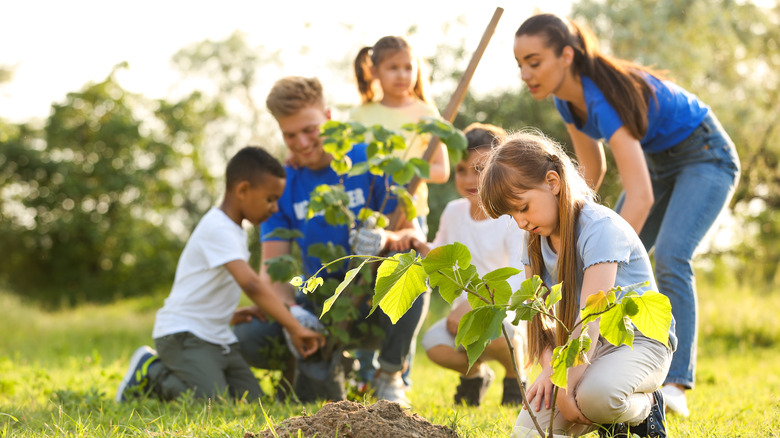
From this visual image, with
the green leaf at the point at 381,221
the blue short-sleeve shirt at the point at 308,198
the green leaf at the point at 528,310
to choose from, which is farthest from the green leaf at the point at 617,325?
the blue short-sleeve shirt at the point at 308,198

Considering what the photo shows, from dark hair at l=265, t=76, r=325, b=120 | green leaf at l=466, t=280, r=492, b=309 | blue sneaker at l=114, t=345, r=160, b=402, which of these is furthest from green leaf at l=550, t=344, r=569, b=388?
blue sneaker at l=114, t=345, r=160, b=402

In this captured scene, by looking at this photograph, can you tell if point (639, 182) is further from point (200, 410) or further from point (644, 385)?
point (200, 410)

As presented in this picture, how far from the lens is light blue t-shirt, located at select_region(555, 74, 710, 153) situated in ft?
10.7

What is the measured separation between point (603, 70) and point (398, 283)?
182 centimetres

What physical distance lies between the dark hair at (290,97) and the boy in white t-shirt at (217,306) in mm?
240

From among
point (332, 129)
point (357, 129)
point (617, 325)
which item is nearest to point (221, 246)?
point (332, 129)

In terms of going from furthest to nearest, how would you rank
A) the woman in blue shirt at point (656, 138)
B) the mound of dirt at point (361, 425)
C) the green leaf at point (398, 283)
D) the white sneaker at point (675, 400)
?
the woman in blue shirt at point (656, 138), the white sneaker at point (675, 400), the mound of dirt at point (361, 425), the green leaf at point (398, 283)

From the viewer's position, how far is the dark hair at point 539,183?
2320mm

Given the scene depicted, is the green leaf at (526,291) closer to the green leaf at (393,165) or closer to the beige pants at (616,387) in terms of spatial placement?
the beige pants at (616,387)

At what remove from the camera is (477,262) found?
3.79 m

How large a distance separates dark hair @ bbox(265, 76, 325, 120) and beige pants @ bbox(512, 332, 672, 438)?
1.96 meters

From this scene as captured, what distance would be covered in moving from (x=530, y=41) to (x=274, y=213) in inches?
62.8

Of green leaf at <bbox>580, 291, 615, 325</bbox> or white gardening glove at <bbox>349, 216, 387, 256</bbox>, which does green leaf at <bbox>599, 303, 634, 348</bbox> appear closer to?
→ green leaf at <bbox>580, 291, 615, 325</bbox>

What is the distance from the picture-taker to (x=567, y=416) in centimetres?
243
